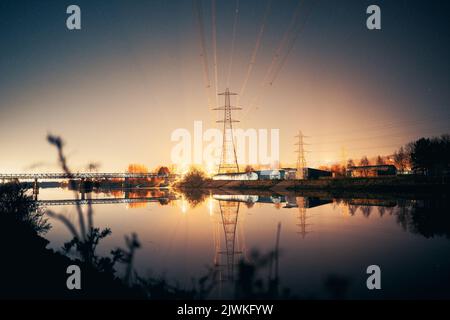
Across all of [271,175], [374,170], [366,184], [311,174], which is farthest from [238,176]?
[366,184]

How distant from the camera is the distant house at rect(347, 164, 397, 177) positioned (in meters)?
126

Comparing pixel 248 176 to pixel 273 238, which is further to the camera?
pixel 248 176

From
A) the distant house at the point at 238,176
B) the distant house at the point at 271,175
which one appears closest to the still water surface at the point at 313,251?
the distant house at the point at 238,176

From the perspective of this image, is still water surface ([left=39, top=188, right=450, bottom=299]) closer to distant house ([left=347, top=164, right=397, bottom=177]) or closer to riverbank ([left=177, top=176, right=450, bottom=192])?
riverbank ([left=177, top=176, right=450, bottom=192])

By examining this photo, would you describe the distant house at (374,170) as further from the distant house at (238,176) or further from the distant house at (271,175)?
the distant house at (238,176)

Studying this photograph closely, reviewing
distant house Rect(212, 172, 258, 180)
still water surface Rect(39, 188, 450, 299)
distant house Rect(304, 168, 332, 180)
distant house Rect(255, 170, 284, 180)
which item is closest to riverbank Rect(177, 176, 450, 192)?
distant house Rect(212, 172, 258, 180)

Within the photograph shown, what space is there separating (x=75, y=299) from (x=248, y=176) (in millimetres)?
128413

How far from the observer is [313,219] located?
109ft

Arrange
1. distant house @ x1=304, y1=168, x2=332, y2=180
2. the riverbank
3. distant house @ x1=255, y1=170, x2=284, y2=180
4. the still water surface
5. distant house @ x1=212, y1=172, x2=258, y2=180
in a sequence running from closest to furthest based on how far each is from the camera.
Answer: the still water surface → the riverbank → distant house @ x1=304, y1=168, x2=332, y2=180 → distant house @ x1=212, y1=172, x2=258, y2=180 → distant house @ x1=255, y1=170, x2=284, y2=180
